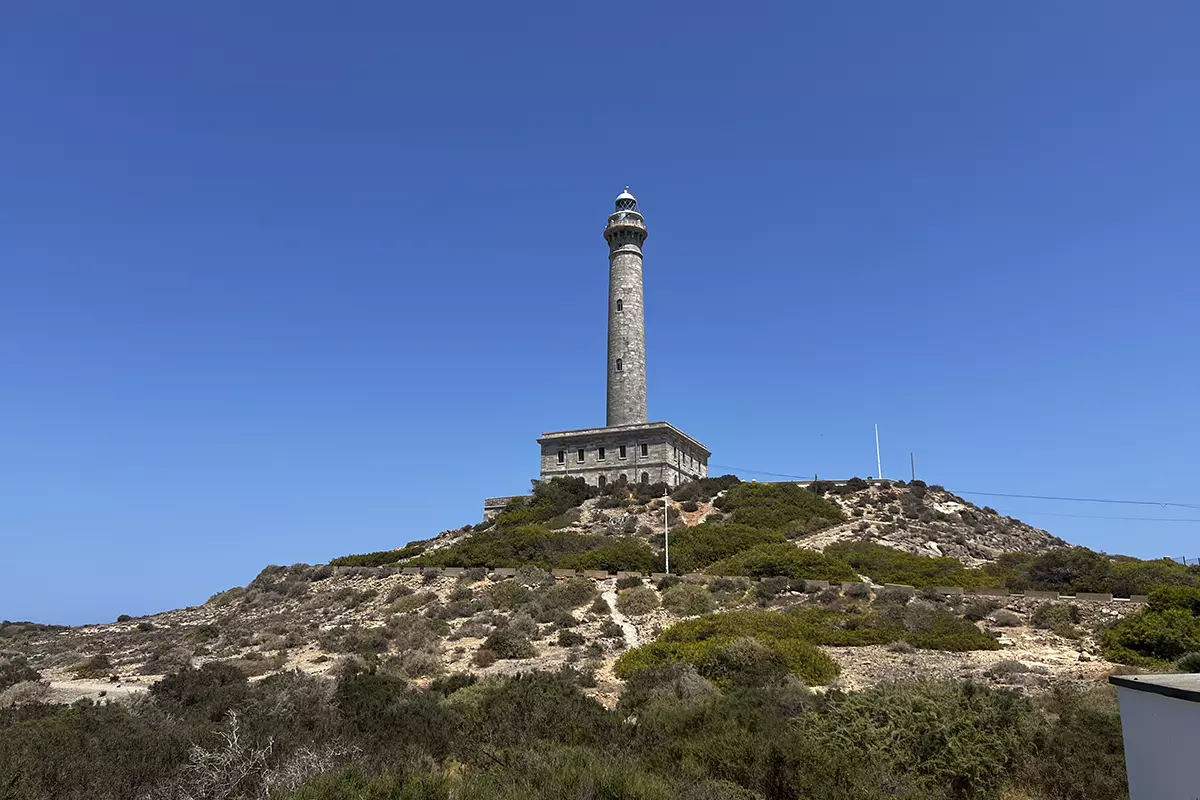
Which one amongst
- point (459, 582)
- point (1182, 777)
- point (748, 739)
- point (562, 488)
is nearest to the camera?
point (1182, 777)

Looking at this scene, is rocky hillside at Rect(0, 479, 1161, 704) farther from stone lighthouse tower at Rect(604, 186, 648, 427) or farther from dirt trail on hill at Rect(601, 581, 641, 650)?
Result: stone lighthouse tower at Rect(604, 186, 648, 427)

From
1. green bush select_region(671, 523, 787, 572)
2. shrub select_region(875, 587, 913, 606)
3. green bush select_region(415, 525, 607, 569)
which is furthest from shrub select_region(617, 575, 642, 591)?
shrub select_region(875, 587, 913, 606)

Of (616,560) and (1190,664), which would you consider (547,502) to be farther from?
(1190,664)

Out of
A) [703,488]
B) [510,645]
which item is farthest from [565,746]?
[703,488]

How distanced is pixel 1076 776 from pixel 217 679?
14524 mm

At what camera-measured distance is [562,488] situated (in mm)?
50562

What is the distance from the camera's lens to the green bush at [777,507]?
141ft

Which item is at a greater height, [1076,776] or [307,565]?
[307,565]

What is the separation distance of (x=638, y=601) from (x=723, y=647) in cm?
1017

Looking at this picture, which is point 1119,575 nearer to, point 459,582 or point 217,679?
point 459,582

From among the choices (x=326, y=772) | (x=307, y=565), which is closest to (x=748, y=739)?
(x=326, y=772)

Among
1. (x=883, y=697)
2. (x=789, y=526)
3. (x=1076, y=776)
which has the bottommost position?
(x=1076, y=776)

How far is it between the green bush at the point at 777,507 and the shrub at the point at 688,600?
1421 cm

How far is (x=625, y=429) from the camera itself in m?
52.3
